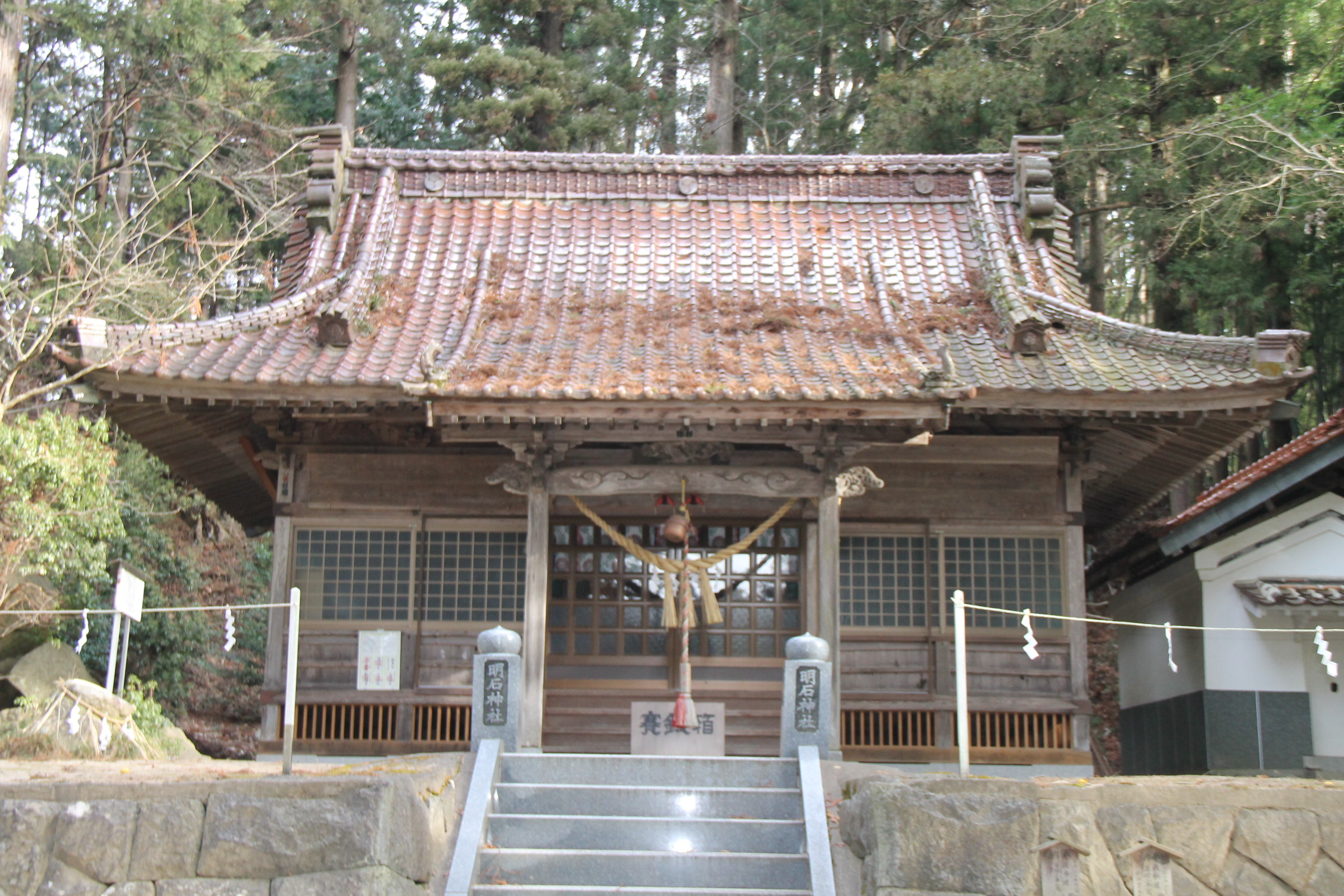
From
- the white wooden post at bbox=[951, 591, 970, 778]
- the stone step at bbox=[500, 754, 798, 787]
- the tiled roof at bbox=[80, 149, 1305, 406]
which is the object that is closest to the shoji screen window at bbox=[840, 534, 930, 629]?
the tiled roof at bbox=[80, 149, 1305, 406]

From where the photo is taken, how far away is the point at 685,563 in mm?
10336

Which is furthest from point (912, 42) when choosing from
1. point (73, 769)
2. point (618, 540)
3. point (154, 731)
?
point (73, 769)

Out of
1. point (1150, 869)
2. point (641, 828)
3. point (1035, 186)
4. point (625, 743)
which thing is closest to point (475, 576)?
point (625, 743)

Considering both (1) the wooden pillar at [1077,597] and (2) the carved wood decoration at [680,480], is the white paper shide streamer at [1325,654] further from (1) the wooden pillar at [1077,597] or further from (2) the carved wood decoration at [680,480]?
(2) the carved wood decoration at [680,480]

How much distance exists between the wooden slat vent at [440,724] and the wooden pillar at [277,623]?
1.20 m

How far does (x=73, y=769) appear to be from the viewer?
8.31 meters

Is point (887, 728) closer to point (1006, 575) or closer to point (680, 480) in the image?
point (1006, 575)

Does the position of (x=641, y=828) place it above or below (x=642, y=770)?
below

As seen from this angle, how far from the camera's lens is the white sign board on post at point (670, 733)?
1125 cm

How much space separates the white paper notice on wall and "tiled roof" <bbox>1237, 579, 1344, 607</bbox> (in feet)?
25.7

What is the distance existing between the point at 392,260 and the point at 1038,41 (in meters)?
10.9

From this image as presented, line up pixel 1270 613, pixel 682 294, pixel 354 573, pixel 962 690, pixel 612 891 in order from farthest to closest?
pixel 682 294, pixel 1270 613, pixel 354 573, pixel 962 690, pixel 612 891

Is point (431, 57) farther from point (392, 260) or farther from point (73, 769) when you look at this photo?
point (73, 769)

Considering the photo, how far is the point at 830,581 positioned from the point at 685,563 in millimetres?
1209
